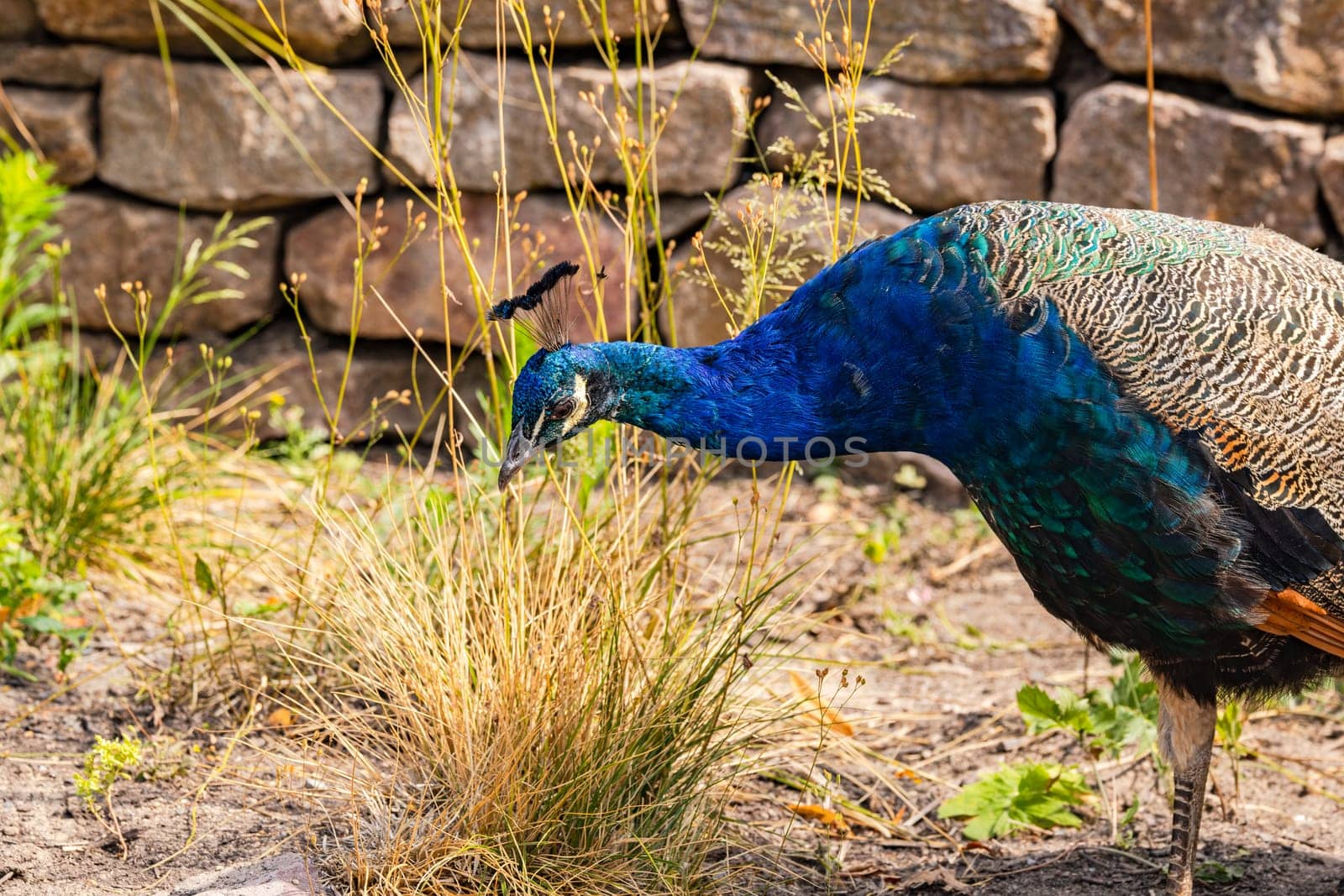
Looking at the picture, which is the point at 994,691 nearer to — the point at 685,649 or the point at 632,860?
the point at 685,649

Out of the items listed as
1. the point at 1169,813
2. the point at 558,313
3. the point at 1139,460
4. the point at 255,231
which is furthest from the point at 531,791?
the point at 255,231

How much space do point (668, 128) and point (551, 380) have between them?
2041 millimetres

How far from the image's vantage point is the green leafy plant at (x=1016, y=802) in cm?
275

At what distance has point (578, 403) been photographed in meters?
2.37

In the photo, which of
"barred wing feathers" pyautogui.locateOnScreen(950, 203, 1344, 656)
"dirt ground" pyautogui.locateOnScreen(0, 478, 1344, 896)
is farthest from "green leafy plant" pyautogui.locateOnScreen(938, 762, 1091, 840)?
"barred wing feathers" pyautogui.locateOnScreen(950, 203, 1344, 656)

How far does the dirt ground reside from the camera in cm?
245

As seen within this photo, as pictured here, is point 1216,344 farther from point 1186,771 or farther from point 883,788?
point 883,788

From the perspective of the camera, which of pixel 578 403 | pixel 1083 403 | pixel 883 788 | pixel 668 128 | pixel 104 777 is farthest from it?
pixel 668 128

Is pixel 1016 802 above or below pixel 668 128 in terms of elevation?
below

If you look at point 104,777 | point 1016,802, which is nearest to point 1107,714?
point 1016,802

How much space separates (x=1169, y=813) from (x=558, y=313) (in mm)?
1659

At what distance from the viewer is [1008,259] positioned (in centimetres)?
237

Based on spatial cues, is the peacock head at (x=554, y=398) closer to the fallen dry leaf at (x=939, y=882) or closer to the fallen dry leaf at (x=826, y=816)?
the fallen dry leaf at (x=826, y=816)

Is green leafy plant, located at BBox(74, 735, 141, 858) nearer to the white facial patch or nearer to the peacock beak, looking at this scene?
the peacock beak
